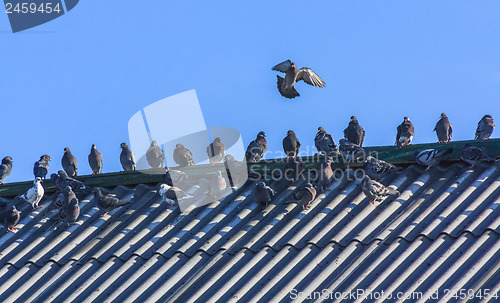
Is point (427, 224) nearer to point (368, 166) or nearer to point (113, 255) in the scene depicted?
point (368, 166)

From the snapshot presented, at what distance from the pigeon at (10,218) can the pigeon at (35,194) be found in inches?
14.8

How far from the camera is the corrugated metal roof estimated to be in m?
7.36

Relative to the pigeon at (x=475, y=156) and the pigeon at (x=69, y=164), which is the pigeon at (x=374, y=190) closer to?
the pigeon at (x=475, y=156)

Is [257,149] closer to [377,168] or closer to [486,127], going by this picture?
[486,127]

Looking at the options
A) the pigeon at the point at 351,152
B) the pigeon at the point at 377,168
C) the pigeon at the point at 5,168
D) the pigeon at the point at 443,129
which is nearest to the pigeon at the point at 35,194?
the pigeon at the point at 5,168

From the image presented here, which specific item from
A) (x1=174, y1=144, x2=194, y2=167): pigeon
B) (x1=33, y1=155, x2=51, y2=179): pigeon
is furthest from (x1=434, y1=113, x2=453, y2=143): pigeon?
(x1=33, y1=155, x2=51, y2=179): pigeon

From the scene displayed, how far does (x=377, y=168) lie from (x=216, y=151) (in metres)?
4.10

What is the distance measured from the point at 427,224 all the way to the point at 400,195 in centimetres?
78

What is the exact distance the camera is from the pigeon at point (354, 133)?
1257cm

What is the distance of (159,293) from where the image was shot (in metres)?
7.62

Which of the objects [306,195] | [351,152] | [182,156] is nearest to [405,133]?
[351,152]

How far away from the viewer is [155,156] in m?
12.0

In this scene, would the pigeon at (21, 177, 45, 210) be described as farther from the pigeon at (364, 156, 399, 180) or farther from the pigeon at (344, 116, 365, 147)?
the pigeon at (344, 116, 365, 147)

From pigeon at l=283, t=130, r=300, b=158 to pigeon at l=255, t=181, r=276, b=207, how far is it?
13.8 feet
